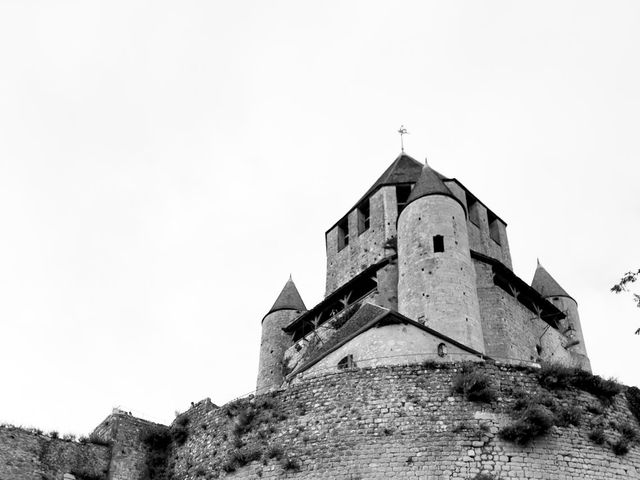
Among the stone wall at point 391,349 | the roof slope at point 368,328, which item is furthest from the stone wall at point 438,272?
the stone wall at point 391,349

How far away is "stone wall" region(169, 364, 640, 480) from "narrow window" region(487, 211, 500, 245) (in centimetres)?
1511

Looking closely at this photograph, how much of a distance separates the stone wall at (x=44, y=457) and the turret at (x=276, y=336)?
10107mm

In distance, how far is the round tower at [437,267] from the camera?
22436 millimetres

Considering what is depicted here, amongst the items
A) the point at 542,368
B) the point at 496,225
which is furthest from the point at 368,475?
the point at 496,225

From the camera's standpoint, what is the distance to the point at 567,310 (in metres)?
31.6

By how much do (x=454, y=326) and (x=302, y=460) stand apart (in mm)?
7839

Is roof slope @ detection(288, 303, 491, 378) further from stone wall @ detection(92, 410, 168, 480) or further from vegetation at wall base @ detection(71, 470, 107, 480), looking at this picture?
vegetation at wall base @ detection(71, 470, 107, 480)

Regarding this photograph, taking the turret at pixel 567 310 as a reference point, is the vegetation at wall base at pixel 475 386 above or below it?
below

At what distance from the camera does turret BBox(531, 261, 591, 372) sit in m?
29.5

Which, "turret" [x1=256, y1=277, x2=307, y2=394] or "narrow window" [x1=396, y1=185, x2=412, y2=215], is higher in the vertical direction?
"narrow window" [x1=396, y1=185, x2=412, y2=215]

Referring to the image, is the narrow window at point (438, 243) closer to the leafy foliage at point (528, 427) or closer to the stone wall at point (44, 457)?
the leafy foliage at point (528, 427)

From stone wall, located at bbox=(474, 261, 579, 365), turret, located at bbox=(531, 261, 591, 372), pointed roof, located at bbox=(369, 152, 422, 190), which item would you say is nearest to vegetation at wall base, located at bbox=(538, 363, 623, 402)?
stone wall, located at bbox=(474, 261, 579, 365)

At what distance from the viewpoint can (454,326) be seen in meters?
22.2

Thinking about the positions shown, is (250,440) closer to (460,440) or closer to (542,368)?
(460,440)
